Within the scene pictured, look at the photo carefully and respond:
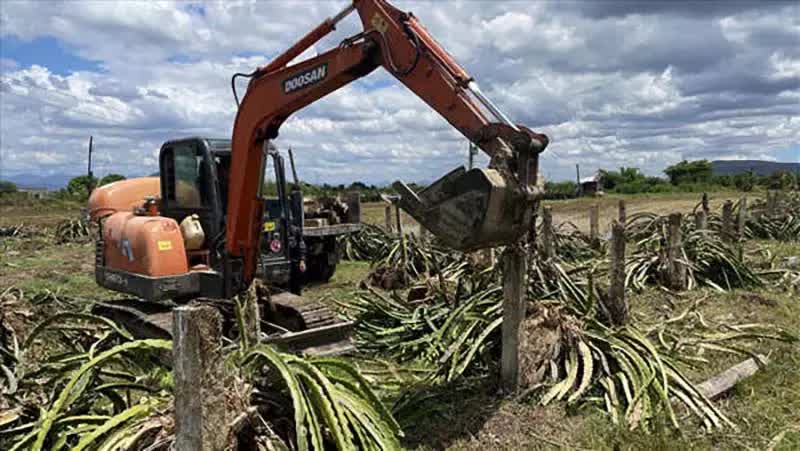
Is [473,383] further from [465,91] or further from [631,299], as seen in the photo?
[631,299]

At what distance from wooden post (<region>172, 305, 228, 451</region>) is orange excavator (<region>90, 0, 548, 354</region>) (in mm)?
1659

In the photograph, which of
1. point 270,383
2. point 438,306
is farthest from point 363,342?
point 270,383

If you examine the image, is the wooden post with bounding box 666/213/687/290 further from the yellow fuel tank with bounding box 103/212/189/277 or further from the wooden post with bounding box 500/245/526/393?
the yellow fuel tank with bounding box 103/212/189/277

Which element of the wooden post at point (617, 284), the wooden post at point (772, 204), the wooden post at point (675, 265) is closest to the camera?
the wooden post at point (617, 284)

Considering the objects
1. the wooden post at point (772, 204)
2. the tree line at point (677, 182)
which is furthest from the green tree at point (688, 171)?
the wooden post at point (772, 204)

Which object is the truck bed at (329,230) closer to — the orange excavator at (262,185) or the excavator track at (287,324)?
the orange excavator at (262,185)

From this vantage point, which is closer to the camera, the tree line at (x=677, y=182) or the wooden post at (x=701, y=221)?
the wooden post at (x=701, y=221)

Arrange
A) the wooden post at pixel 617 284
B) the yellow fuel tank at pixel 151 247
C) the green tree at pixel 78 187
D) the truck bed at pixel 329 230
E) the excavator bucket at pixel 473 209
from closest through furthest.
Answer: the excavator bucket at pixel 473 209 < the wooden post at pixel 617 284 < the yellow fuel tank at pixel 151 247 < the truck bed at pixel 329 230 < the green tree at pixel 78 187

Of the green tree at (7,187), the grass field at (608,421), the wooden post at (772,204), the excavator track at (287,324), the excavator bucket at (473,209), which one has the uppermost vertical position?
the green tree at (7,187)

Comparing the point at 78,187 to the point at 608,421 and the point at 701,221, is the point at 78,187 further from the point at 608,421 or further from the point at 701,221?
the point at 608,421

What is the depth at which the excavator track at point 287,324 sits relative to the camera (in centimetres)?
592

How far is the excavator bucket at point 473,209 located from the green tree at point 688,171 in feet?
151

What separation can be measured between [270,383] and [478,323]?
243 centimetres

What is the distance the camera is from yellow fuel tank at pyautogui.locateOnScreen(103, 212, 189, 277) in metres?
6.32
